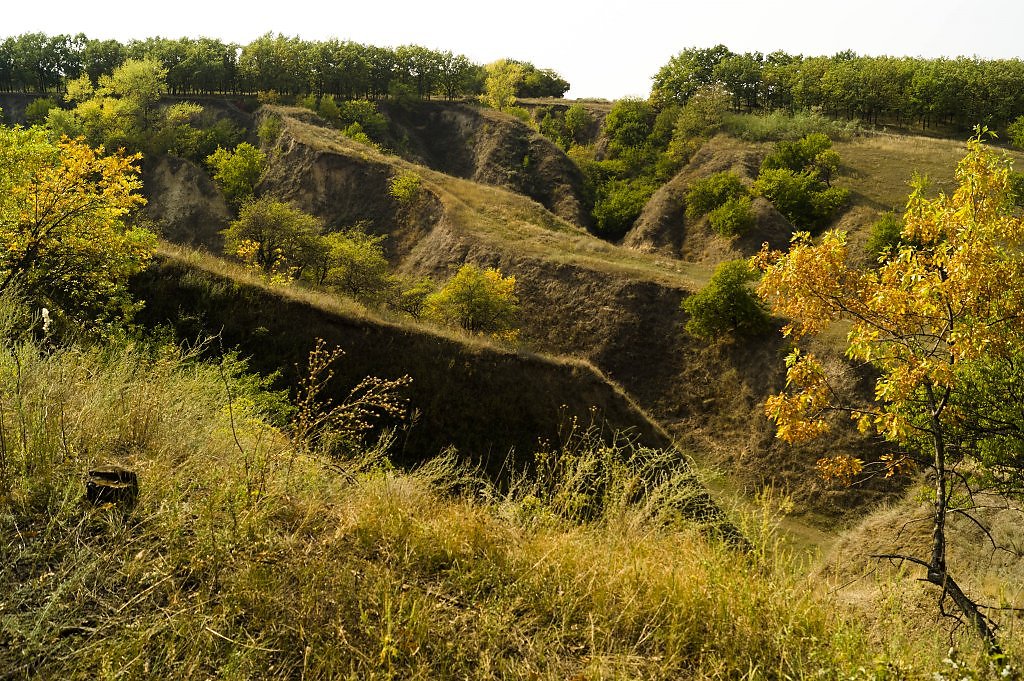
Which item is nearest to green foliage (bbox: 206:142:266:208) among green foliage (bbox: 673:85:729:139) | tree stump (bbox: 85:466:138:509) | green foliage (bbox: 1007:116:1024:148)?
green foliage (bbox: 673:85:729:139)

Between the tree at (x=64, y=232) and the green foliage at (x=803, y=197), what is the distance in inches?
2038

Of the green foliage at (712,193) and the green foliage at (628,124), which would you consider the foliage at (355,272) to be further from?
the green foliage at (628,124)

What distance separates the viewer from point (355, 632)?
351 centimetres

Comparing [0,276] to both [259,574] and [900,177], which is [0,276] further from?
[900,177]

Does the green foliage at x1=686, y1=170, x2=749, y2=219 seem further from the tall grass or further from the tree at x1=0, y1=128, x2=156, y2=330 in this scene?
the tall grass

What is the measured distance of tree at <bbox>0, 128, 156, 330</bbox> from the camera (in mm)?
14539

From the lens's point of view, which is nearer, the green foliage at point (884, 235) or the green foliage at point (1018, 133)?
the green foliage at point (884, 235)

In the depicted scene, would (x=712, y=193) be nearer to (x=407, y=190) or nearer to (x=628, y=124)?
(x=628, y=124)

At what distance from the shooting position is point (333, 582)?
3.79 m

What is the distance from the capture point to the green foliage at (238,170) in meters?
58.5

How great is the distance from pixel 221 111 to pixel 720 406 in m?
70.4

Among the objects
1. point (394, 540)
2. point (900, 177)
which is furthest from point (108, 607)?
point (900, 177)

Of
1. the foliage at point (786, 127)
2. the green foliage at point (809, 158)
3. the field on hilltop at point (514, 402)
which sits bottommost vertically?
the field on hilltop at point (514, 402)

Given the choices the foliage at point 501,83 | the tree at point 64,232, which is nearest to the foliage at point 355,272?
the tree at point 64,232
